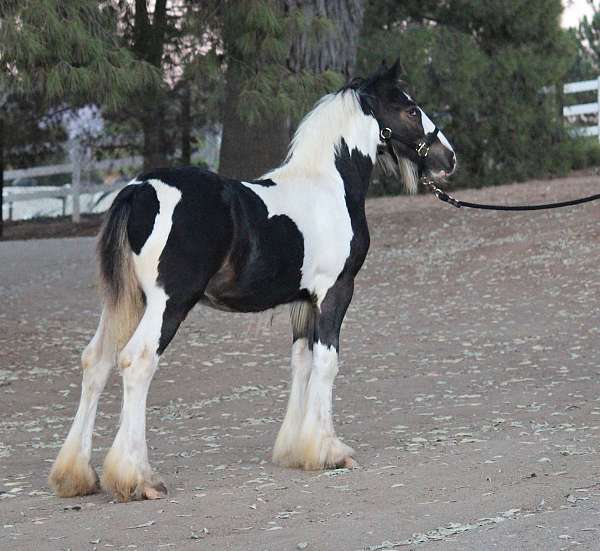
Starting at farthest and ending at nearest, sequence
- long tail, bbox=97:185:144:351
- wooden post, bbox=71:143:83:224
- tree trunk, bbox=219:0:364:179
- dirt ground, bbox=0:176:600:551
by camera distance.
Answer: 1. wooden post, bbox=71:143:83:224
2. tree trunk, bbox=219:0:364:179
3. long tail, bbox=97:185:144:351
4. dirt ground, bbox=0:176:600:551

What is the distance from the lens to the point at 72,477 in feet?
17.1

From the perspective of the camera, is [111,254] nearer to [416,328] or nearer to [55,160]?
[416,328]

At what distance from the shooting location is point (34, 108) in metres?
19.0

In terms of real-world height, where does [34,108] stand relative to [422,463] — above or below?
above

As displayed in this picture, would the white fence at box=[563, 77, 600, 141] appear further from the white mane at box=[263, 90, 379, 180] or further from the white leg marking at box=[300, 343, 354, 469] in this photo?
the white leg marking at box=[300, 343, 354, 469]

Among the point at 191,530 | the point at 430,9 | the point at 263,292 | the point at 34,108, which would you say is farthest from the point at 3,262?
the point at 191,530

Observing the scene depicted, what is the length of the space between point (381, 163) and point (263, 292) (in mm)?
1188

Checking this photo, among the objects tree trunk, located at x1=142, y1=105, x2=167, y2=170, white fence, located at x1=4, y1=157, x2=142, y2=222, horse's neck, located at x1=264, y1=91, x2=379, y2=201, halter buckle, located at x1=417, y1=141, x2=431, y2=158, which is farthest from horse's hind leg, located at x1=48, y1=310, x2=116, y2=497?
white fence, located at x1=4, y1=157, x2=142, y2=222

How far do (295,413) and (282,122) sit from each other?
738 cm

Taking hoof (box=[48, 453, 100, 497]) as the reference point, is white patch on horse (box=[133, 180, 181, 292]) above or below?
above

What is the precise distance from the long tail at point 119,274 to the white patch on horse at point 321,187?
0.68m

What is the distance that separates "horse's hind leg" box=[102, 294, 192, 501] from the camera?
509cm

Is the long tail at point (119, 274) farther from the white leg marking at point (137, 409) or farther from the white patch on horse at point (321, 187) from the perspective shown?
the white patch on horse at point (321, 187)

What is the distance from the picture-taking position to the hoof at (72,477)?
5.23 metres
